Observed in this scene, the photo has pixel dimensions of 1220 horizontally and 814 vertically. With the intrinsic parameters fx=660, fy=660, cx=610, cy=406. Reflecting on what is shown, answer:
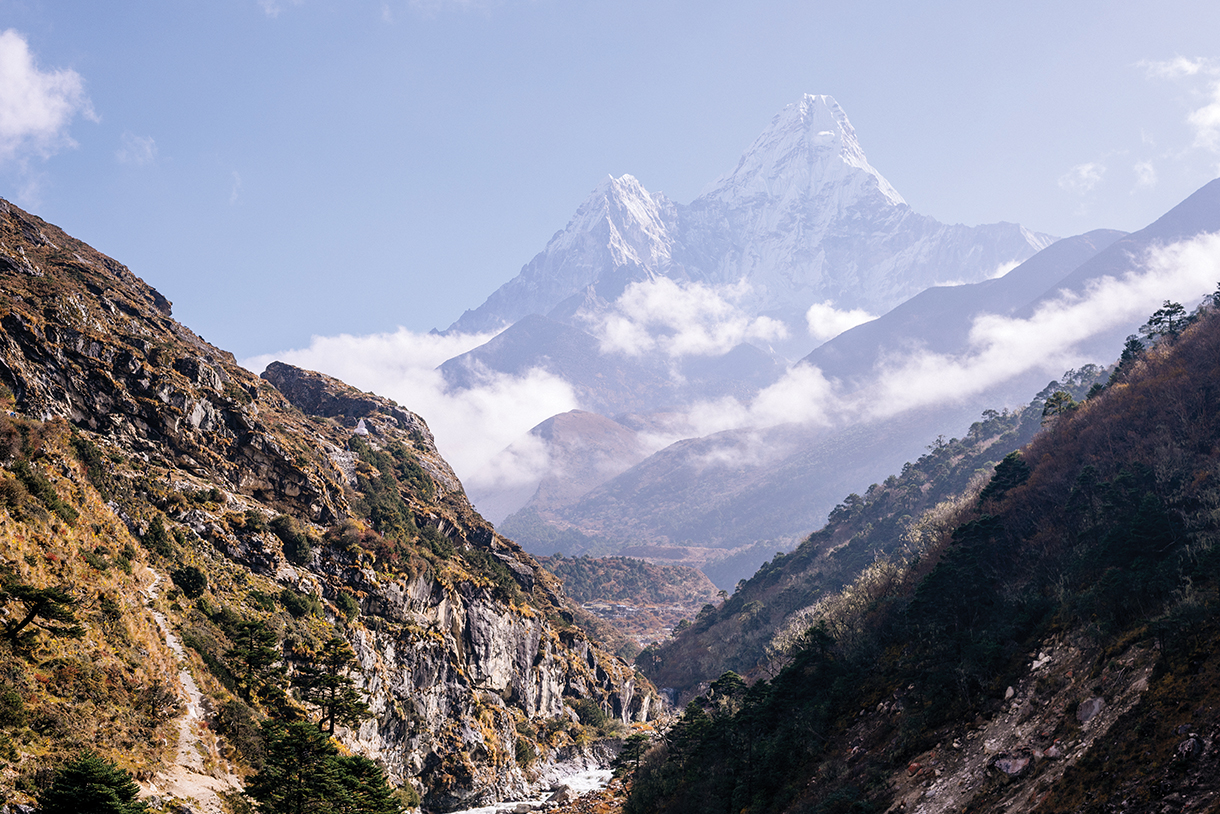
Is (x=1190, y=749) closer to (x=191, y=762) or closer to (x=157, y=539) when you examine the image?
(x=191, y=762)

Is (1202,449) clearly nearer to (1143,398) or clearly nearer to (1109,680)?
(1143,398)

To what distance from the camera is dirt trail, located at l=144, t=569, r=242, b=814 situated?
1197 inches

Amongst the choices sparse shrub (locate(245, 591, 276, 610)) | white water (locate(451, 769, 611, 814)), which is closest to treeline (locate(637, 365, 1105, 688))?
white water (locate(451, 769, 611, 814))

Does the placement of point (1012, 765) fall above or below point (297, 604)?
below

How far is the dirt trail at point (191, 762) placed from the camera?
3041 centimetres

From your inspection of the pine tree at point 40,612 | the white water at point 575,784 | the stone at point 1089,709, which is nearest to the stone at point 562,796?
the white water at point 575,784

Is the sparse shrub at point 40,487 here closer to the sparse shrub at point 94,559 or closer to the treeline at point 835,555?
the sparse shrub at point 94,559

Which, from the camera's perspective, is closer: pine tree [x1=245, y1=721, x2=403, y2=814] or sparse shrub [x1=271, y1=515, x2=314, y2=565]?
pine tree [x1=245, y1=721, x2=403, y2=814]

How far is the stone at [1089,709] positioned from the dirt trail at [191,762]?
4087 cm

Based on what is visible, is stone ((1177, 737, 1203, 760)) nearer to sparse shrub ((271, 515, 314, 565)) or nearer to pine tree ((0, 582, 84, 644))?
pine tree ((0, 582, 84, 644))

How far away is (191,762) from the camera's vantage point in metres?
33.9

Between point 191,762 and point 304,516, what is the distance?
132ft

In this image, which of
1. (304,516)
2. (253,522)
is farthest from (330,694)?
(304,516)

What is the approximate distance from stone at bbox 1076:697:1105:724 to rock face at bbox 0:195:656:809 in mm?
47496
